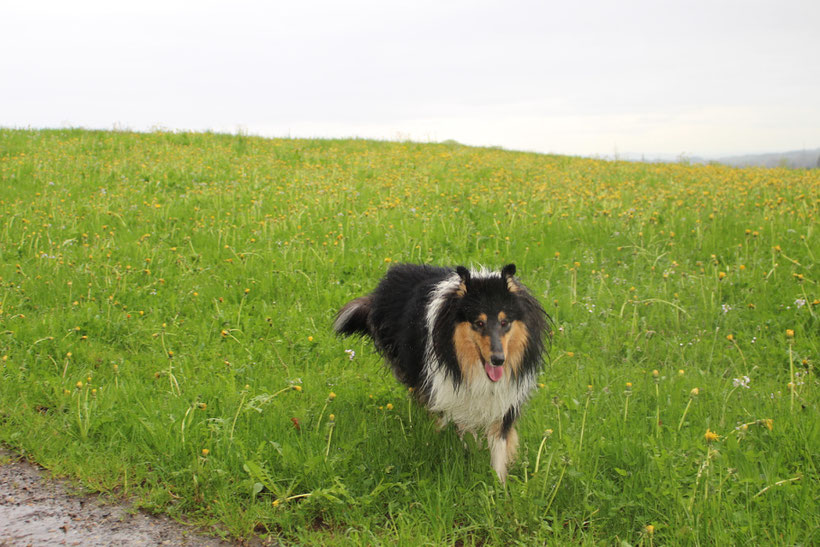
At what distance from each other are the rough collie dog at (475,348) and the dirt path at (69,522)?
5.04 feet

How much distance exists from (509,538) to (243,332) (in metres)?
3.27

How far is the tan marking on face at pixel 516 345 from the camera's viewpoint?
11.6 ft

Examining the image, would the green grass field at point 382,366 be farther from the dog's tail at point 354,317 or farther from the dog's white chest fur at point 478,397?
the dog's tail at point 354,317

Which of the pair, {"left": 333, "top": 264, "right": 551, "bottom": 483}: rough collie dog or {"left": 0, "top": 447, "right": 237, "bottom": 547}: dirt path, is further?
{"left": 333, "top": 264, "right": 551, "bottom": 483}: rough collie dog

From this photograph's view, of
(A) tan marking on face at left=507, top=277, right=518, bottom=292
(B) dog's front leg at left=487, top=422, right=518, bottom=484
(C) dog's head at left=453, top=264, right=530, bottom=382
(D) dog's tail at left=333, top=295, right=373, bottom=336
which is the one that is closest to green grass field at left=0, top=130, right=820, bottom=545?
(B) dog's front leg at left=487, top=422, right=518, bottom=484

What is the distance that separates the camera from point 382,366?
517 cm

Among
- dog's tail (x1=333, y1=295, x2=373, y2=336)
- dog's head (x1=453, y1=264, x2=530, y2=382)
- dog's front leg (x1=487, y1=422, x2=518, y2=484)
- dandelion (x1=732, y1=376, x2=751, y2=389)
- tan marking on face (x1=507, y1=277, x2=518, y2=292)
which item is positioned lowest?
dog's front leg (x1=487, y1=422, x2=518, y2=484)

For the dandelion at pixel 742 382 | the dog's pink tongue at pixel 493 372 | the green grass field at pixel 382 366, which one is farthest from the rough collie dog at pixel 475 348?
the dandelion at pixel 742 382

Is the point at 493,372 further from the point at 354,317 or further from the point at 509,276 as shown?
the point at 354,317

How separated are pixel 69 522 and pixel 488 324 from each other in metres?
2.47

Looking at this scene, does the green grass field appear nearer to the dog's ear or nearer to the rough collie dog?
the rough collie dog

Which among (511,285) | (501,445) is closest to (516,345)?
(511,285)

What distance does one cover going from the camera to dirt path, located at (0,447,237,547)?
313 centimetres

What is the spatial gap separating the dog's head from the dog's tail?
1.29 meters
